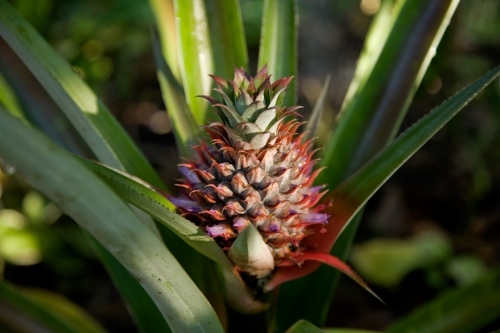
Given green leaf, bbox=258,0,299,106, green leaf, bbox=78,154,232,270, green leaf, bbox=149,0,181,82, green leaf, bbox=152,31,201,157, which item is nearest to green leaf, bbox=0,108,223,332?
green leaf, bbox=78,154,232,270

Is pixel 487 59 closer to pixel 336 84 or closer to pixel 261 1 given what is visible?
pixel 336 84

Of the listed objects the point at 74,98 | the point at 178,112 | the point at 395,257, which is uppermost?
the point at 74,98

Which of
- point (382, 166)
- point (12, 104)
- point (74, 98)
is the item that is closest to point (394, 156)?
point (382, 166)

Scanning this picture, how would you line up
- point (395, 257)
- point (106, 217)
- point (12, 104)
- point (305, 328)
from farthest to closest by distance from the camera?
point (395, 257) < point (12, 104) < point (305, 328) < point (106, 217)

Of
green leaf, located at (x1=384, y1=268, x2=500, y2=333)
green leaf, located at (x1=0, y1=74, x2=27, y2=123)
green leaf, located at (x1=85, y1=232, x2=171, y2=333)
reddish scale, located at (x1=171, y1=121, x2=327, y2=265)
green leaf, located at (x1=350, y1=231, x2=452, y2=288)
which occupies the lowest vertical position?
green leaf, located at (x1=350, y1=231, x2=452, y2=288)

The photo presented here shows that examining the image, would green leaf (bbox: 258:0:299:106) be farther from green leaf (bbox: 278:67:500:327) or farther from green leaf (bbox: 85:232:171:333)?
green leaf (bbox: 85:232:171:333)

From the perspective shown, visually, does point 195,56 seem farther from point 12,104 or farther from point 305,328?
point 305,328

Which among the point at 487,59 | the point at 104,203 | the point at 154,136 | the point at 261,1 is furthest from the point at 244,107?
the point at 487,59

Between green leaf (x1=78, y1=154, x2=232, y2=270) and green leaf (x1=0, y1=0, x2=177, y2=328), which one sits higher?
green leaf (x1=0, y1=0, x2=177, y2=328)
